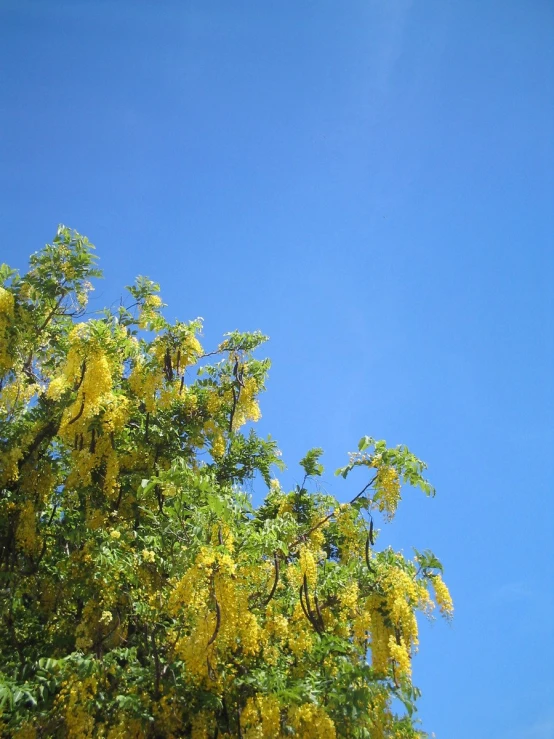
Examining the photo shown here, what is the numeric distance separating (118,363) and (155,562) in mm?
2295

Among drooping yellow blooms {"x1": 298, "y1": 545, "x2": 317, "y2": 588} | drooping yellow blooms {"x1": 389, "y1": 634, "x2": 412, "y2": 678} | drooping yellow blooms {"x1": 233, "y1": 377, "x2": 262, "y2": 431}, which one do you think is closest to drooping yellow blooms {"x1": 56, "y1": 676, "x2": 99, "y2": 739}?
drooping yellow blooms {"x1": 298, "y1": 545, "x2": 317, "y2": 588}

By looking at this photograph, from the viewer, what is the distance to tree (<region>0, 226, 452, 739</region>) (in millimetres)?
4113

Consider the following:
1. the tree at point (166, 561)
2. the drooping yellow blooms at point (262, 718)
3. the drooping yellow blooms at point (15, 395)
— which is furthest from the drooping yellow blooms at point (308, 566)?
the drooping yellow blooms at point (15, 395)

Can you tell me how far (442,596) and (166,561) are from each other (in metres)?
2.70

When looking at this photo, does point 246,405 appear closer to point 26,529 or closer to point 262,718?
point 26,529

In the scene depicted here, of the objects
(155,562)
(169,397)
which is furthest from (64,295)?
(155,562)

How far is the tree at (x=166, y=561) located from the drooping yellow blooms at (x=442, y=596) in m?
0.02

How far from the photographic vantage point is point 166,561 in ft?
15.2

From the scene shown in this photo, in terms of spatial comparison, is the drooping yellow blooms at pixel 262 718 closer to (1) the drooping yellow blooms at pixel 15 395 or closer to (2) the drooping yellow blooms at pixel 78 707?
(2) the drooping yellow blooms at pixel 78 707

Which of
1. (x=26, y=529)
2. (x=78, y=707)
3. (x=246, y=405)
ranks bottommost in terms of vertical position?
(x=78, y=707)

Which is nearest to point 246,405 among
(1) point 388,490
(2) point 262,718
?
(1) point 388,490

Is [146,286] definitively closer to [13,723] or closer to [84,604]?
[84,604]

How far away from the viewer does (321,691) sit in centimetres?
411

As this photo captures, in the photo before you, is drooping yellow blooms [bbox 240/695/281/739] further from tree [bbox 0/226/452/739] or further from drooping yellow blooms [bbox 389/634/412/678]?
drooping yellow blooms [bbox 389/634/412/678]
